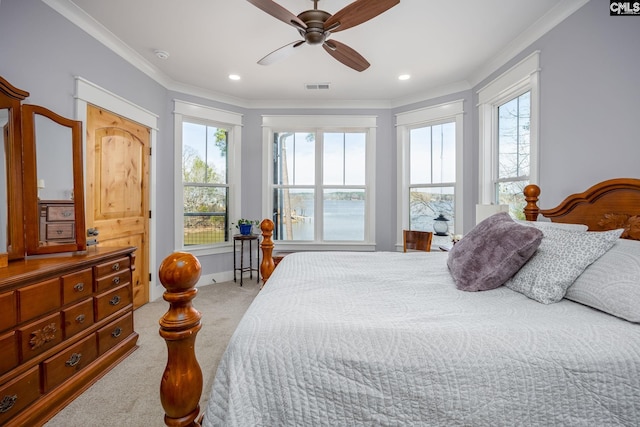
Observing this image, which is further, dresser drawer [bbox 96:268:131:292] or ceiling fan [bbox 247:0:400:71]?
dresser drawer [bbox 96:268:131:292]

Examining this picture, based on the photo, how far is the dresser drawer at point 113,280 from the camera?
2.07 meters

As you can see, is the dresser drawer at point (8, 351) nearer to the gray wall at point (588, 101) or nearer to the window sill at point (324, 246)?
the window sill at point (324, 246)

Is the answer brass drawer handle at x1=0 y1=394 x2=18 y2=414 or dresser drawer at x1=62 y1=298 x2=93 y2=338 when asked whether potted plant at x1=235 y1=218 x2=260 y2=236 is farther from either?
brass drawer handle at x1=0 y1=394 x2=18 y2=414

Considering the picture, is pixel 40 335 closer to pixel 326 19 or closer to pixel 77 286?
pixel 77 286

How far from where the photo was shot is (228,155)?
14.6ft

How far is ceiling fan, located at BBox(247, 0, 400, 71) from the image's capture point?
1769mm

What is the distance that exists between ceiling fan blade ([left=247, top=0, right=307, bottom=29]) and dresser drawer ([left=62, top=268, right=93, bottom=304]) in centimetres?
196

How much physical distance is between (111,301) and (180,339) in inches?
72.3

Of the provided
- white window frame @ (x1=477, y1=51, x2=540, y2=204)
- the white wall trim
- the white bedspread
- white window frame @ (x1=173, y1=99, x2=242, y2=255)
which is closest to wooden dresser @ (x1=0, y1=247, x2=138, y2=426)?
the white wall trim

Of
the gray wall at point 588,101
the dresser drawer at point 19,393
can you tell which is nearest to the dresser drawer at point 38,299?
the dresser drawer at point 19,393

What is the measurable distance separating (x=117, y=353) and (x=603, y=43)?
402 centimetres

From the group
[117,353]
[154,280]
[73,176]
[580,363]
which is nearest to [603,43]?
[580,363]

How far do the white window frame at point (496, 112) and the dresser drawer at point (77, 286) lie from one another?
141 inches

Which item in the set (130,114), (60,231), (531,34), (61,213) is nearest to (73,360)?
(60,231)
